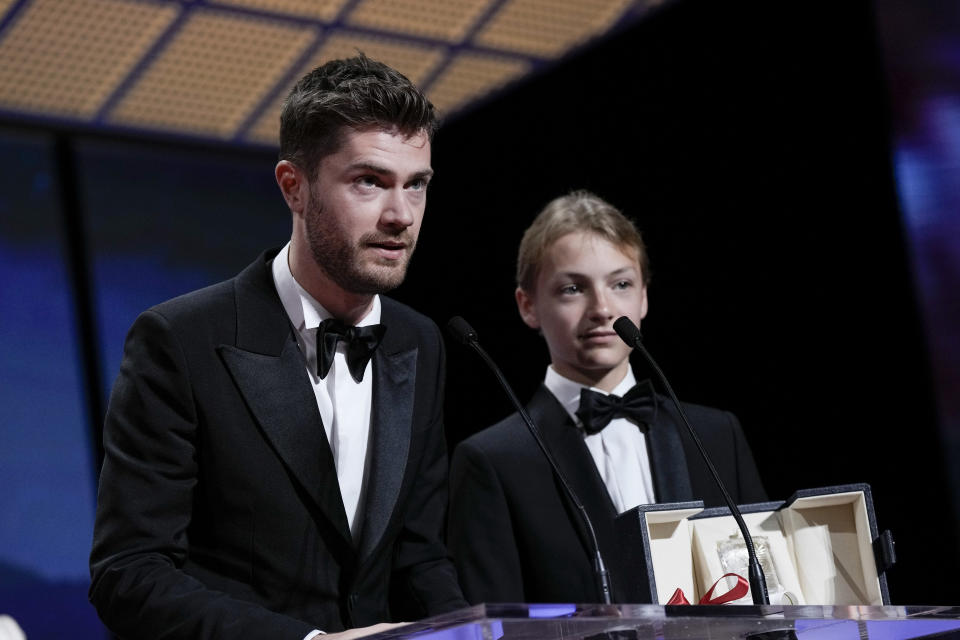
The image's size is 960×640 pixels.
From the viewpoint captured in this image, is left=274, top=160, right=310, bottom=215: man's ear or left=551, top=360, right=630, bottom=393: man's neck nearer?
left=274, top=160, right=310, bottom=215: man's ear

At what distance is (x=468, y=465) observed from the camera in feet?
9.17

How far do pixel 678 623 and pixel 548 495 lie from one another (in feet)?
4.39

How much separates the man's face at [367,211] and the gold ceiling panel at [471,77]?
3274 millimetres

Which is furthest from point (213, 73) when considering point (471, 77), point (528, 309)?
point (528, 309)

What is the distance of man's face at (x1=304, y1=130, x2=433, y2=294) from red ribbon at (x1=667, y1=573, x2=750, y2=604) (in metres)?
0.70

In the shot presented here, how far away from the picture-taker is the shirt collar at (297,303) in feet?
7.30

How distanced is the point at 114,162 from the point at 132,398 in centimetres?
376

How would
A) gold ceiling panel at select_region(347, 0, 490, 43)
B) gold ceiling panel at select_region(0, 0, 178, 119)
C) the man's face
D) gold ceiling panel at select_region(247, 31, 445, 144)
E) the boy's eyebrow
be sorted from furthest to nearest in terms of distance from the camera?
gold ceiling panel at select_region(247, 31, 445, 144) → gold ceiling panel at select_region(347, 0, 490, 43) → gold ceiling panel at select_region(0, 0, 178, 119) → the boy's eyebrow → the man's face

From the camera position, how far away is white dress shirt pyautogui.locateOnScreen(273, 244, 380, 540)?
218 centimetres

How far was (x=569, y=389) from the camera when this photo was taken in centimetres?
291

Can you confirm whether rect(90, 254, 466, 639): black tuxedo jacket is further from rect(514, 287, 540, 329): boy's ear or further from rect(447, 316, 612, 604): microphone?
rect(514, 287, 540, 329): boy's ear

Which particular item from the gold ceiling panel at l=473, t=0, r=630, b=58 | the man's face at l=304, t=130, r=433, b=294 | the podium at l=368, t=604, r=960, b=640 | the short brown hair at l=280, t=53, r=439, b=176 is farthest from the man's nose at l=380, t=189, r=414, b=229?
the gold ceiling panel at l=473, t=0, r=630, b=58

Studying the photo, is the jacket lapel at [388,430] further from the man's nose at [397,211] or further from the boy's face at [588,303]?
the boy's face at [588,303]

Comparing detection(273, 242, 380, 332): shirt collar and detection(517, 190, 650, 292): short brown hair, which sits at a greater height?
detection(517, 190, 650, 292): short brown hair
